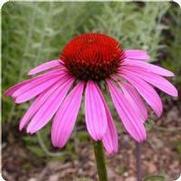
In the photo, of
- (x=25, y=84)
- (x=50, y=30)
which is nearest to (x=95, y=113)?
(x=25, y=84)

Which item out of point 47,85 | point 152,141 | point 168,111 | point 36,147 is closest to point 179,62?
point 168,111

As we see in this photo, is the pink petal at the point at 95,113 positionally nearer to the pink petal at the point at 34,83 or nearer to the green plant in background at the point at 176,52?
the pink petal at the point at 34,83

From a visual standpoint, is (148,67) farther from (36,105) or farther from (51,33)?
(51,33)

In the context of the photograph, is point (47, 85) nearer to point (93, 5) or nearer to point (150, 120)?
point (150, 120)

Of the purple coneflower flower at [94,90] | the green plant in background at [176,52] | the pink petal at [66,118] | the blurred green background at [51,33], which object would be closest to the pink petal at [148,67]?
the purple coneflower flower at [94,90]

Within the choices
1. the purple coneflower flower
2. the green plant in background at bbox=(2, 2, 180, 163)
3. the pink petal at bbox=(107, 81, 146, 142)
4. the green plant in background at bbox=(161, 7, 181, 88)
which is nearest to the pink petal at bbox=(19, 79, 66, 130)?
the purple coneflower flower

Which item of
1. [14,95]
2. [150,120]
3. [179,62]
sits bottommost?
[179,62]
